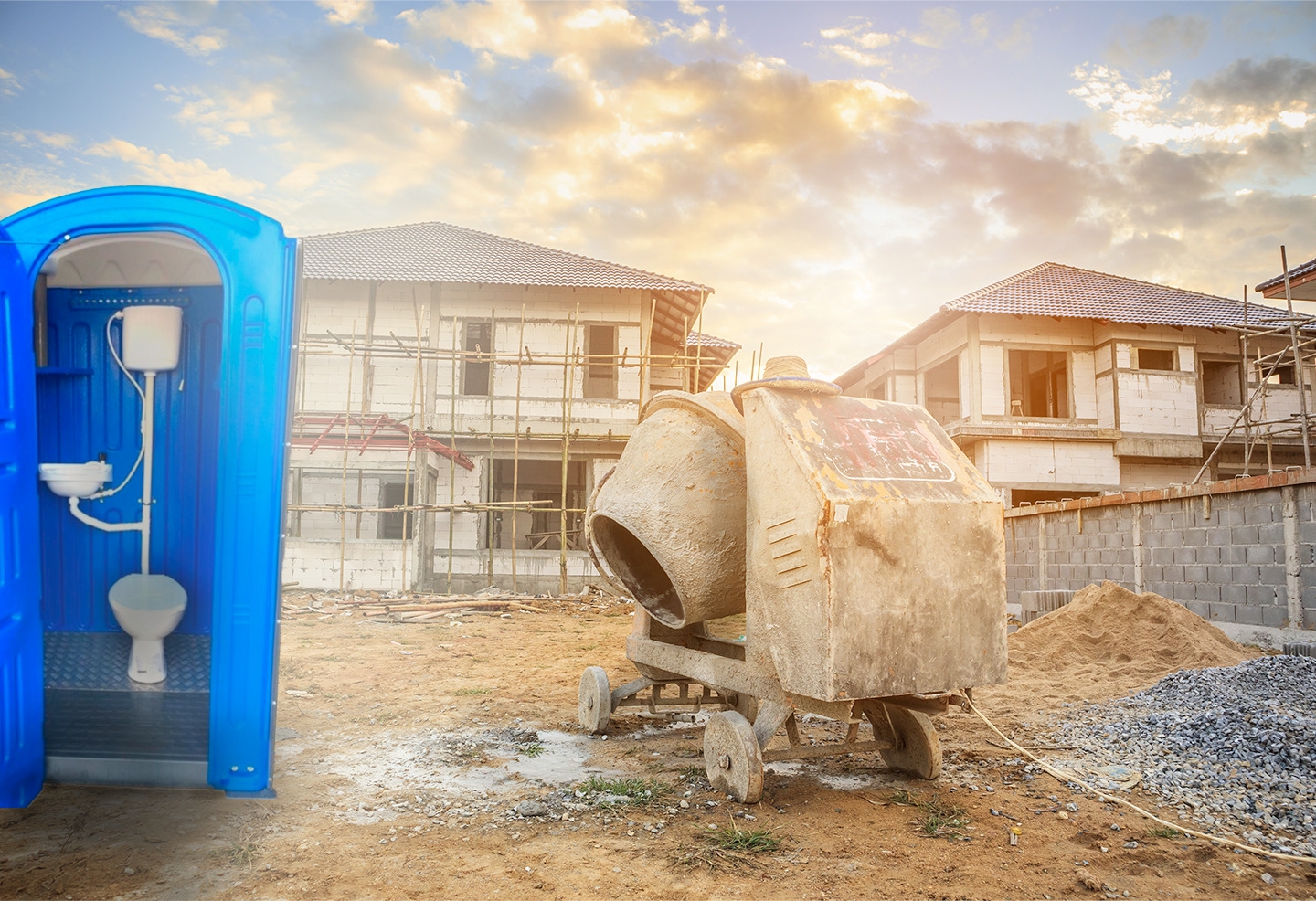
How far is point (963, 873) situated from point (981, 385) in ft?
54.0

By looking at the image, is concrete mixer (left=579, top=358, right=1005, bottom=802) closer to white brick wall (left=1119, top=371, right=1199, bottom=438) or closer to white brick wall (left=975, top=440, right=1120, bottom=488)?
white brick wall (left=975, top=440, right=1120, bottom=488)

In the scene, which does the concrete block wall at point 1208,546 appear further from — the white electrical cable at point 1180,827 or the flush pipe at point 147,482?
→ the flush pipe at point 147,482

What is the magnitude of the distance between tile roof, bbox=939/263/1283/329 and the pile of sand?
397 inches

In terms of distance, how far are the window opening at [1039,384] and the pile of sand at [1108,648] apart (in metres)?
10.1

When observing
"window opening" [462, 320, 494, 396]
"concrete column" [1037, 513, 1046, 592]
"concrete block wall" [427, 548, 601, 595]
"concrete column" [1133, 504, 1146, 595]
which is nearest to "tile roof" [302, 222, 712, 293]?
"window opening" [462, 320, 494, 396]

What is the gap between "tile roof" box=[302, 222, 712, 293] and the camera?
16.3 m

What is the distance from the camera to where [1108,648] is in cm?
848

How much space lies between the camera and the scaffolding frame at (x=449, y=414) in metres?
14.5

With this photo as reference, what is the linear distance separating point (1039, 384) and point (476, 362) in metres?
16.1

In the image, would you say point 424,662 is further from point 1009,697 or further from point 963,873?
point 963,873

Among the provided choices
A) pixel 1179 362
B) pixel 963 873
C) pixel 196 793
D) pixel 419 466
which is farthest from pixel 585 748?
pixel 1179 362

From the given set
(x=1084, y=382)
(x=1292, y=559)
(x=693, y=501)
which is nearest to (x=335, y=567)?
(x=693, y=501)

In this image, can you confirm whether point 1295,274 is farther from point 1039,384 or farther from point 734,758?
point 734,758

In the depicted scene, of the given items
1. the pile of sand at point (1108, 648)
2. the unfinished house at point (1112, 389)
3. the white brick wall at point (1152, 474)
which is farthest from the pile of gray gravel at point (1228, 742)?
the white brick wall at point (1152, 474)
